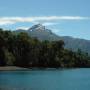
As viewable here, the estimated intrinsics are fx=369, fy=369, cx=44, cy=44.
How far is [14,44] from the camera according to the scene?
175 m

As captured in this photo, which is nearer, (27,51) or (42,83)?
(42,83)

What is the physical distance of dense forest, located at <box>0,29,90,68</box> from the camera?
16500cm

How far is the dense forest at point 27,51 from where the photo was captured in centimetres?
16500

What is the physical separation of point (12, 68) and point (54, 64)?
119 ft

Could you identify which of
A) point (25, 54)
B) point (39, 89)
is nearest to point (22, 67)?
point (25, 54)

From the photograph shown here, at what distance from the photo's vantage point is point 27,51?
178 metres

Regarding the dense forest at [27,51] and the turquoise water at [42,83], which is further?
the dense forest at [27,51]

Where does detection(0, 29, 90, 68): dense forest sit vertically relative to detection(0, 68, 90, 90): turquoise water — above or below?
below

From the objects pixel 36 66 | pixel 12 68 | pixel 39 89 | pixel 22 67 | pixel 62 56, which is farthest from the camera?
pixel 62 56

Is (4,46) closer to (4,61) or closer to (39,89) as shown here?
(4,61)

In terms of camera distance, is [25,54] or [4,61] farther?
[25,54]

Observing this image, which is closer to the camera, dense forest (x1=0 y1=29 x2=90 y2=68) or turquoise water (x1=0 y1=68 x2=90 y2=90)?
turquoise water (x1=0 y1=68 x2=90 y2=90)

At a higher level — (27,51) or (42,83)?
(42,83)

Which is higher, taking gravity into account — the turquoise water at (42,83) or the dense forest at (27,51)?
the turquoise water at (42,83)
